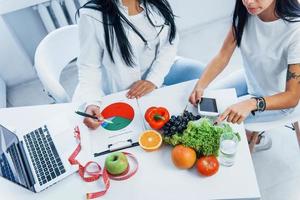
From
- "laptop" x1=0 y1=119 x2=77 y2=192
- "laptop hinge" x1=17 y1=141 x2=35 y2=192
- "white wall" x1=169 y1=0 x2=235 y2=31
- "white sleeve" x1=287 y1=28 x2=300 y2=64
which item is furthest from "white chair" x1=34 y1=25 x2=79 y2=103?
"white wall" x1=169 y1=0 x2=235 y2=31

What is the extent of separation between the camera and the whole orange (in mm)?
895

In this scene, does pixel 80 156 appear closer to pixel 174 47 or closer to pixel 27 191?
pixel 27 191

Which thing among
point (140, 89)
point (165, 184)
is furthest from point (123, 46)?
point (165, 184)

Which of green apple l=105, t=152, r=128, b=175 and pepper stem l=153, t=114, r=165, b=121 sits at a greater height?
pepper stem l=153, t=114, r=165, b=121

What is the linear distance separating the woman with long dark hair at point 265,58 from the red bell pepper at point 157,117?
0.13 m

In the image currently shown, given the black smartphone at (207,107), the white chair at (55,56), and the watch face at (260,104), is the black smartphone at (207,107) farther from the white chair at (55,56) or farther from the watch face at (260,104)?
the white chair at (55,56)

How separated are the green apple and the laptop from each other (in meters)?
0.14

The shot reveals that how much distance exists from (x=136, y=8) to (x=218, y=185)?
0.76m

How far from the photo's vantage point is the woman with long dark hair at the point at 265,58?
1.05m

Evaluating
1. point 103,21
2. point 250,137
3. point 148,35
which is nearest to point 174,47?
point 148,35

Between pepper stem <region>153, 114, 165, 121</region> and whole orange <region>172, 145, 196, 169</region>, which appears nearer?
whole orange <region>172, 145, 196, 169</region>

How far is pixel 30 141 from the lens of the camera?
1101mm

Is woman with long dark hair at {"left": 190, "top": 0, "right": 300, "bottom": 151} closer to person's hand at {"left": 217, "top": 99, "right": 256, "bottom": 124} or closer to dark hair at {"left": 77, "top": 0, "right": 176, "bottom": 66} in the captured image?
person's hand at {"left": 217, "top": 99, "right": 256, "bottom": 124}

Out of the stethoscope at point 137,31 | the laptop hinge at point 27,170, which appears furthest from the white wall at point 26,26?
the laptop hinge at point 27,170
